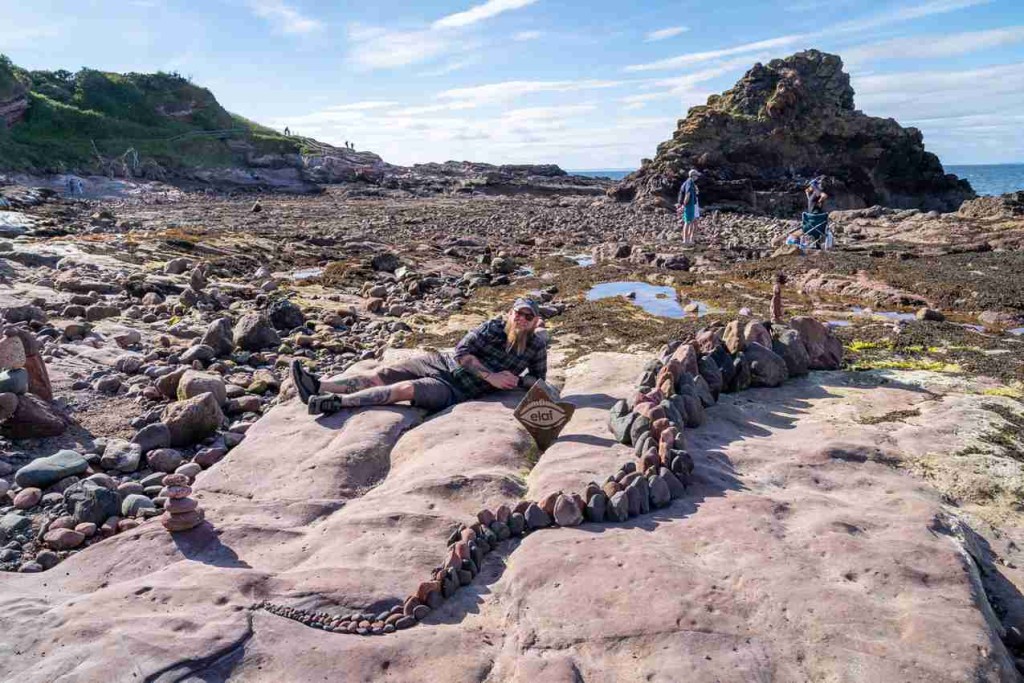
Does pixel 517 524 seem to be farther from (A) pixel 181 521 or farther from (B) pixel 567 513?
(A) pixel 181 521

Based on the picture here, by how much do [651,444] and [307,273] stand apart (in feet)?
47.4

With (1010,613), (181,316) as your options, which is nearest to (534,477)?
(1010,613)

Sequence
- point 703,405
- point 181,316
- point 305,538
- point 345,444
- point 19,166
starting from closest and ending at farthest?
point 305,538
point 345,444
point 703,405
point 181,316
point 19,166

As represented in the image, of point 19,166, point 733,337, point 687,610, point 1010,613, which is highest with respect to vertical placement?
point 19,166

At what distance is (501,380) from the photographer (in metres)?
7.13

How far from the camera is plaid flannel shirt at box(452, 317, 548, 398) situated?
7230 millimetres

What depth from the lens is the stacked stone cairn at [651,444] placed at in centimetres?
377

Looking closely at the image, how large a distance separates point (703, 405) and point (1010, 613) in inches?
118

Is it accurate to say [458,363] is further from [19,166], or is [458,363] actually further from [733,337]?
[19,166]

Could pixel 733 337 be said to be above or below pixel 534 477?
above

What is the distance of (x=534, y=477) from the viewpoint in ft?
17.2

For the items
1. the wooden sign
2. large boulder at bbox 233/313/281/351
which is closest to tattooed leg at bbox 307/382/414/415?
the wooden sign

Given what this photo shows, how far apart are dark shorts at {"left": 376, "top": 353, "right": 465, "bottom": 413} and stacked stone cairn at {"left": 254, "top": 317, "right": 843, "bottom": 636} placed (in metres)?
1.86

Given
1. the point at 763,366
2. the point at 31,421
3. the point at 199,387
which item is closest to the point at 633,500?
the point at 763,366
